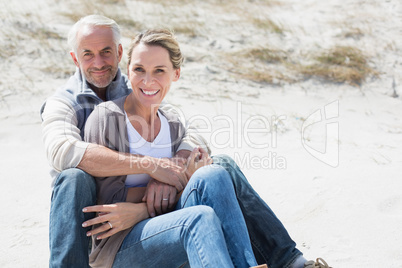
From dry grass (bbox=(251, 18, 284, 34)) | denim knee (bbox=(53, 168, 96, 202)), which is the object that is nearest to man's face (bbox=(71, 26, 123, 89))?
denim knee (bbox=(53, 168, 96, 202))

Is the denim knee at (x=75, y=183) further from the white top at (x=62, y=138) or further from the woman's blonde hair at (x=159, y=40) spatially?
the woman's blonde hair at (x=159, y=40)

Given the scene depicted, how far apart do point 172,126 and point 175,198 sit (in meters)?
0.46

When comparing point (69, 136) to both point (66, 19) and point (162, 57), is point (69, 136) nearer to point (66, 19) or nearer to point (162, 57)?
point (162, 57)

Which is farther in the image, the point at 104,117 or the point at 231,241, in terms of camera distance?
the point at 104,117

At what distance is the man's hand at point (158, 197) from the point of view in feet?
7.39

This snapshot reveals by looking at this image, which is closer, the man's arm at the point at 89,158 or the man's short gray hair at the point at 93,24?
the man's arm at the point at 89,158

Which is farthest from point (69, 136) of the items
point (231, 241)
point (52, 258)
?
point (231, 241)

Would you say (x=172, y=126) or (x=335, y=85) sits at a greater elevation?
(x=335, y=85)

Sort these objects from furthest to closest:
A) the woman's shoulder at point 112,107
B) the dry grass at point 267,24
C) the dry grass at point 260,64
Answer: the dry grass at point 267,24 < the dry grass at point 260,64 < the woman's shoulder at point 112,107

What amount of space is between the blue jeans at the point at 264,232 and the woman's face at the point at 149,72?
56cm

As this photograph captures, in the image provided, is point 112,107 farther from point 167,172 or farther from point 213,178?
point 213,178

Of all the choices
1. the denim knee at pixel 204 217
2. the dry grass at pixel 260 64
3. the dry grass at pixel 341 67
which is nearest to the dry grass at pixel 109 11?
the dry grass at pixel 260 64

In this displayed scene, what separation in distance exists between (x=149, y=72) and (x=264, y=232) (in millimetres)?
1040

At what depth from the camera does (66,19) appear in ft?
22.5
